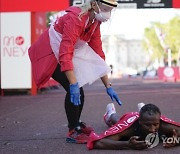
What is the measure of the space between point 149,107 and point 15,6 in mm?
10405

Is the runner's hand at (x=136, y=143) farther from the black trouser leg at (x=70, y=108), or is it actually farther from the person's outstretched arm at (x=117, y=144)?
the black trouser leg at (x=70, y=108)

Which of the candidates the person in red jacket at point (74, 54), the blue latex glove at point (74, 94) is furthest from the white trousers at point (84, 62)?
the blue latex glove at point (74, 94)

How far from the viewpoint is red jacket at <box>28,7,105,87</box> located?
3922 millimetres

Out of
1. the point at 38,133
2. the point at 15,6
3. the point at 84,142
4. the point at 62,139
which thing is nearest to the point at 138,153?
the point at 84,142

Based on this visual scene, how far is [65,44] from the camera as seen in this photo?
154 inches

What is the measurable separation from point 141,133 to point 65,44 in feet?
3.58

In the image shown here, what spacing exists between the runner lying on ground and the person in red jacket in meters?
0.44

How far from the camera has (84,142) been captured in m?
4.26

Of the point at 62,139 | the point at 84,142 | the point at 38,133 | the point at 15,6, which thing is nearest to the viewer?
the point at 84,142

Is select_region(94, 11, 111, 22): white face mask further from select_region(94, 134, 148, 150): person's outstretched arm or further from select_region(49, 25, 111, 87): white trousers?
select_region(94, 134, 148, 150): person's outstretched arm

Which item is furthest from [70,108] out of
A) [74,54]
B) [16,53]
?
[16,53]

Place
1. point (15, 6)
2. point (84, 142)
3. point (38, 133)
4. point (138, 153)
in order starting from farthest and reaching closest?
point (15, 6) → point (38, 133) → point (84, 142) → point (138, 153)

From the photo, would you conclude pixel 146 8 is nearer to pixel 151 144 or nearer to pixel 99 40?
pixel 99 40

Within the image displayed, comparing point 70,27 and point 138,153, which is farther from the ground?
point 70,27
